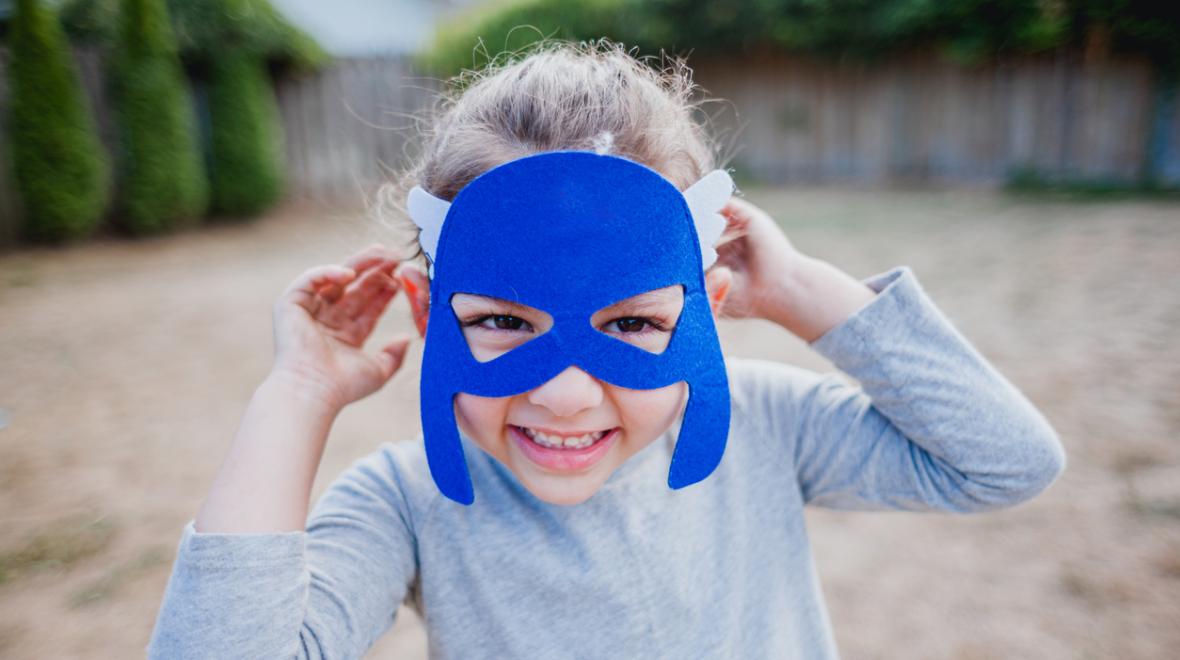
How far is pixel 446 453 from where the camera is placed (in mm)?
1148

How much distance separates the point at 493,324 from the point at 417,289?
0.69 feet

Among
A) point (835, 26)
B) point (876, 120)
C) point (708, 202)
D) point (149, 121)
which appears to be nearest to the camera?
point (708, 202)

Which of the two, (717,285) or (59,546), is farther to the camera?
(59,546)

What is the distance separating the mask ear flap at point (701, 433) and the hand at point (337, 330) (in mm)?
616

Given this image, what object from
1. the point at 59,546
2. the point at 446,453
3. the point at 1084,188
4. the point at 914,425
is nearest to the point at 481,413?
the point at 446,453

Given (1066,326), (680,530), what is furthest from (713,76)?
(680,530)

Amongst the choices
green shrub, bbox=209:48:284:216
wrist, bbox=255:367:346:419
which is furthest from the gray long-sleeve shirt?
green shrub, bbox=209:48:284:216

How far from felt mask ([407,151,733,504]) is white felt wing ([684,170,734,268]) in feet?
0.07

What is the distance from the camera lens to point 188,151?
929 centimetres

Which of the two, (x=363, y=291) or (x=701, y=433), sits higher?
(x=363, y=291)

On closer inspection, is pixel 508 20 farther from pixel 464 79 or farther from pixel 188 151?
pixel 464 79

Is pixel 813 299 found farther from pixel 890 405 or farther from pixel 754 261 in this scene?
pixel 890 405

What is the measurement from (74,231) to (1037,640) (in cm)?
953

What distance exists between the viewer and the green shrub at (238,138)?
32.8 feet
